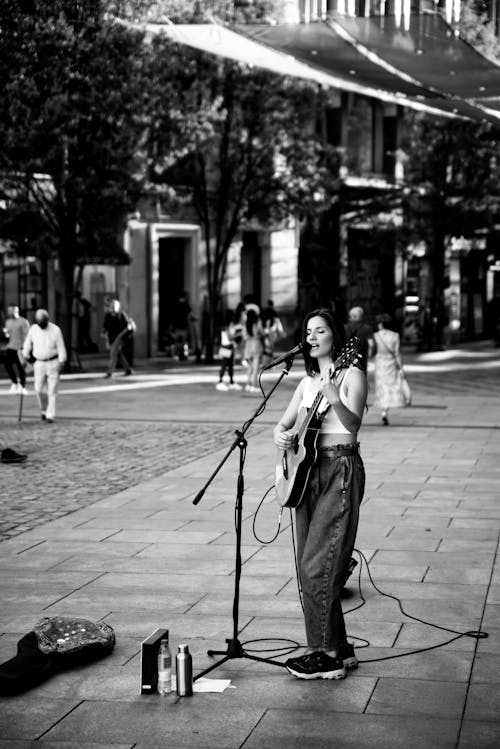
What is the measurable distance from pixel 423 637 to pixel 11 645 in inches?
88.5

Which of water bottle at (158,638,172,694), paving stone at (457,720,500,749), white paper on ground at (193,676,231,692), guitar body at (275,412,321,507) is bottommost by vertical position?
white paper on ground at (193,676,231,692)

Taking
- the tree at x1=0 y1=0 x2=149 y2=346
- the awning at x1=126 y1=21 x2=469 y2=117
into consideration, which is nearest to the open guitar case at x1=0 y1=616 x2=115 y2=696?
the awning at x1=126 y1=21 x2=469 y2=117

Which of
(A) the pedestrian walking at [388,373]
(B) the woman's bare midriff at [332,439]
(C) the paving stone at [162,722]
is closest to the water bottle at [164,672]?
(C) the paving stone at [162,722]

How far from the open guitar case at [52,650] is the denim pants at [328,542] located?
3.76ft

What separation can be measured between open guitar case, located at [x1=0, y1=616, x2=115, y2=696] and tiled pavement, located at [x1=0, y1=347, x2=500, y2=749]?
0.26 feet

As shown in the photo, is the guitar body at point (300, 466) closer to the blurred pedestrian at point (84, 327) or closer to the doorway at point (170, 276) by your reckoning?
the blurred pedestrian at point (84, 327)

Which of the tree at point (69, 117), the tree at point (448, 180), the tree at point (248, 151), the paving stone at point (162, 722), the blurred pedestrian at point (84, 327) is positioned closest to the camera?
the paving stone at point (162, 722)

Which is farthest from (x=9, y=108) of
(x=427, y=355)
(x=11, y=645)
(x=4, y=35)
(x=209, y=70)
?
(x=11, y=645)

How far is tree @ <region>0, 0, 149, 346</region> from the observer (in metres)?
27.6

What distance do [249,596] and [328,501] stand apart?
196cm

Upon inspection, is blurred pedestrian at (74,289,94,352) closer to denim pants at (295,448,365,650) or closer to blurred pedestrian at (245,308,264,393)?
blurred pedestrian at (245,308,264,393)

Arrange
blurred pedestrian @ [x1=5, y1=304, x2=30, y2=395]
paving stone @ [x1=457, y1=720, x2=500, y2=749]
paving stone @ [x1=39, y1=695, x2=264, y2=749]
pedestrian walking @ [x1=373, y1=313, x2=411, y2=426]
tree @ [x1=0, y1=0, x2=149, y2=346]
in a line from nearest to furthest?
paving stone @ [x1=457, y1=720, x2=500, y2=749] → paving stone @ [x1=39, y1=695, x2=264, y2=749] → pedestrian walking @ [x1=373, y1=313, x2=411, y2=426] → blurred pedestrian @ [x1=5, y1=304, x2=30, y2=395] → tree @ [x1=0, y1=0, x2=149, y2=346]

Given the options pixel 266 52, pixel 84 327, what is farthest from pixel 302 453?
pixel 84 327

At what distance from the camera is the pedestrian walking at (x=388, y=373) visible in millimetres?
19031
